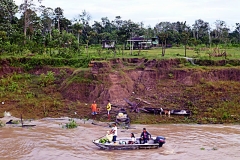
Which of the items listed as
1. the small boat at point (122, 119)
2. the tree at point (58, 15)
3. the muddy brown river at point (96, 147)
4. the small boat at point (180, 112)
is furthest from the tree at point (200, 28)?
the small boat at point (122, 119)

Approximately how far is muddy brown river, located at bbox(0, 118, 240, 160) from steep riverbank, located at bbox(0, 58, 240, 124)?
1653 millimetres

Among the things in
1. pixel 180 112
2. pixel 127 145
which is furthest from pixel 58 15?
pixel 127 145

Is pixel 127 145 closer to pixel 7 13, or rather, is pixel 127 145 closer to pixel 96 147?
pixel 96 147

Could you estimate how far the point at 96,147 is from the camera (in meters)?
17.7

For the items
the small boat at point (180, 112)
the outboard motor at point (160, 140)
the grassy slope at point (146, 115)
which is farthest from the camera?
the small boat at point (180, 112)

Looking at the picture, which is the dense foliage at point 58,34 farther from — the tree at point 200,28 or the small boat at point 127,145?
the small boat at point 127,145

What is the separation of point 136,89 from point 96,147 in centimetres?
1039

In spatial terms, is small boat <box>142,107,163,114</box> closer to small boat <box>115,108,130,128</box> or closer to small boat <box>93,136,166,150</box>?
small boat <box>115,108,130,128</box>

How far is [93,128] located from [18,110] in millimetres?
6787

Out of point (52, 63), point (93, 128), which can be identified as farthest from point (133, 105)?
point (52, 63)

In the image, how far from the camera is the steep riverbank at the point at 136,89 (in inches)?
961

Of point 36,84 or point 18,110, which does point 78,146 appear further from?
point 36,84

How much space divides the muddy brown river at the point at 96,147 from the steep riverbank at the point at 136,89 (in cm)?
165

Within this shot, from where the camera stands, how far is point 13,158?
16031 mm
